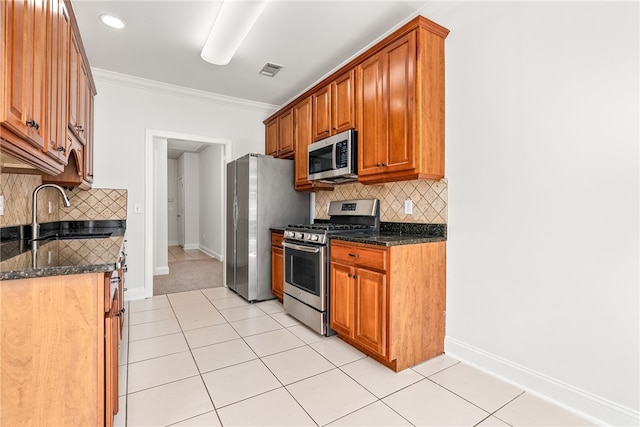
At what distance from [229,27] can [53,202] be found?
2.46 meters

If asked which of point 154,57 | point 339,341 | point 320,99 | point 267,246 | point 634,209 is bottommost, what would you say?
point 339,341

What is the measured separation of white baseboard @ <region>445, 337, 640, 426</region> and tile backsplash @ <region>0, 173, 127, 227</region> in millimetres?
3173

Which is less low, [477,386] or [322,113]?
[322,113]

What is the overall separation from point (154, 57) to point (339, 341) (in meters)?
3.31

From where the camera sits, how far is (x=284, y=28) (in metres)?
2.73

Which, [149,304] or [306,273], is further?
[149,304]

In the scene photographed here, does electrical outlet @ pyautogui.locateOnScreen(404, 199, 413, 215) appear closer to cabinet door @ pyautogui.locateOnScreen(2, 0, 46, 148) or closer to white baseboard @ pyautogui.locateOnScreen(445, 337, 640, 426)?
white baseboard @ pyautogui.locateOnScreen(445, 337, 640, 426)

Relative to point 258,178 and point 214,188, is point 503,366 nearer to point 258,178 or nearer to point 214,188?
point 258,178

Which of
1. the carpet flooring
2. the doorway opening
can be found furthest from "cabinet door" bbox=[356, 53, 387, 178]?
the carpet flooring

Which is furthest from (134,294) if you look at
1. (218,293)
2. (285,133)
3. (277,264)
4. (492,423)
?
(492,423)

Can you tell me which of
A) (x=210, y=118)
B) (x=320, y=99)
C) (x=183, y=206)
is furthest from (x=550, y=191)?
(x=183, y=206)

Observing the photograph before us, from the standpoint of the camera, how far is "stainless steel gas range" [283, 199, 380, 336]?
2695 millimetres

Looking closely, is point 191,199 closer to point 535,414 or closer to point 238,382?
point 238,382

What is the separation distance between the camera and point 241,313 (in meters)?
3.30
